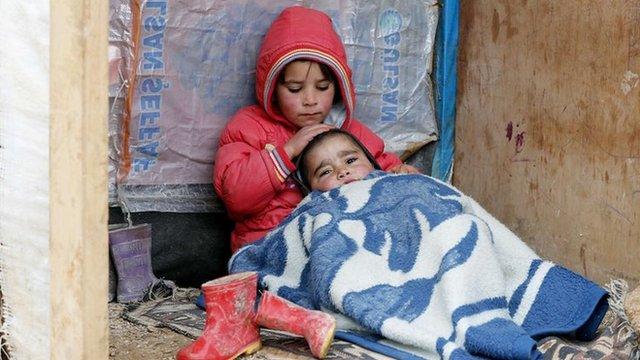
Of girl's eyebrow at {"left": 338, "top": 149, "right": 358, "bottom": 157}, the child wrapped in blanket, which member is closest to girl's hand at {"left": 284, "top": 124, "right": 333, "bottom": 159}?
girl's eyebrow at {"left": 338, "top": 149, "right": 358, "bottom": 157}

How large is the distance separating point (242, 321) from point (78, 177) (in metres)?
0.82

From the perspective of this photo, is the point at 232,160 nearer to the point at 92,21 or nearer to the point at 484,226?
the point at 484,226

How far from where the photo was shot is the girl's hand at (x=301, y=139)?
312 cm

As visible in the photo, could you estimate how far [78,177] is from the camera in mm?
1657

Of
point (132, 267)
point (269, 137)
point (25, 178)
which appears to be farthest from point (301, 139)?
point (25, 178)

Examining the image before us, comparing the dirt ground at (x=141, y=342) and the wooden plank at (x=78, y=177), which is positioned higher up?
the wooden plank at (x=78, y=177)

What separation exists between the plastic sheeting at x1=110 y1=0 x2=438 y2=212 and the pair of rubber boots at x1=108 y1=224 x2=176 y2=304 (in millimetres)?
97

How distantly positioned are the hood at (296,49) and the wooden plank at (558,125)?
518 millimetres

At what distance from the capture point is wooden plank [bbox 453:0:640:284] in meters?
2.92

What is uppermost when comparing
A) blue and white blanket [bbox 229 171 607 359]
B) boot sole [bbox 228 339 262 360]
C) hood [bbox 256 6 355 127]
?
hood [bbox 256 6 355 127]

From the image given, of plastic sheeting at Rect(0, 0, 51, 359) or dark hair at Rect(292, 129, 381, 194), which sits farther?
dark hair at Rect(292, 129, 381, 194)

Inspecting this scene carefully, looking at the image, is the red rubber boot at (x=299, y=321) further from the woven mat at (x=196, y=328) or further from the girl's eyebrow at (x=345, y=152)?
the girl's eyebrow at (x=345, y=152)

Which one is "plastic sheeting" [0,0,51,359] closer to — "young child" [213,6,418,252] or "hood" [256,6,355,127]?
"young child" [213,6,418,252]

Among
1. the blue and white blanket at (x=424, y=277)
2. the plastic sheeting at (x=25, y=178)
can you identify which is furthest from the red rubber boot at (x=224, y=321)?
the plastic sheeting at (x=25, y=178)
